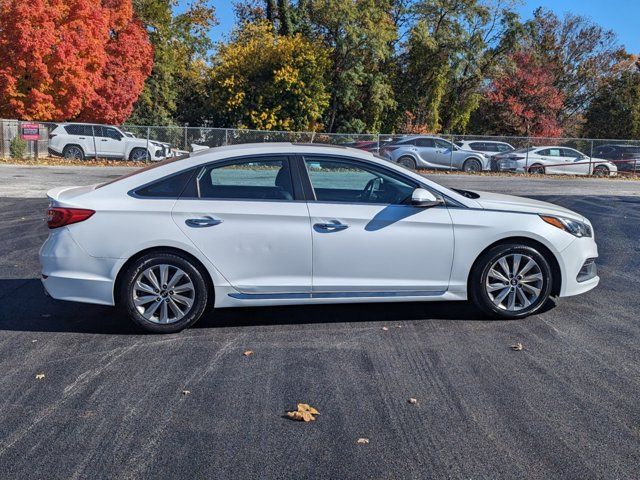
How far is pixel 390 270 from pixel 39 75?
2830cm

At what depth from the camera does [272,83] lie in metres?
36.8

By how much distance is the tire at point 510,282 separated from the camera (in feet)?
19.9

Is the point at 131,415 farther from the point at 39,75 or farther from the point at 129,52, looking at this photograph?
the point at 129,52

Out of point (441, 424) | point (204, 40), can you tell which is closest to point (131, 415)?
point (441, 424)

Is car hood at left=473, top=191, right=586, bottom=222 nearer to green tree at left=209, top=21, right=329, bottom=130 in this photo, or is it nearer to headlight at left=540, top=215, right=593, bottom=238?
headlight at left=540, top=215, right=593, bottom=238

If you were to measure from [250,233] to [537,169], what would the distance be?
26.5 meters

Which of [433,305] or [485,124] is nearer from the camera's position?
[433,305]

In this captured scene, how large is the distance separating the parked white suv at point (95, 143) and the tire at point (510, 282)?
25003 mm

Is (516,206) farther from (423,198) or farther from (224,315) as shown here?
(224,315)

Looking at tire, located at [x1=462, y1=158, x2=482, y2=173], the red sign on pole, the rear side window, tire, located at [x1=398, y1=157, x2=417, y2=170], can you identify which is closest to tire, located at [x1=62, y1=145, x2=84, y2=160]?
the red sign on pole

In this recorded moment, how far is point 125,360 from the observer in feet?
17.0

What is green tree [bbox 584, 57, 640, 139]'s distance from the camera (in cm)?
4912

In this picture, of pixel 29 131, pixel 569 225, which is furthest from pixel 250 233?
pixel 29 131

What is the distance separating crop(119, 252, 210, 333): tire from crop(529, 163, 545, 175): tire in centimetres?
2656
